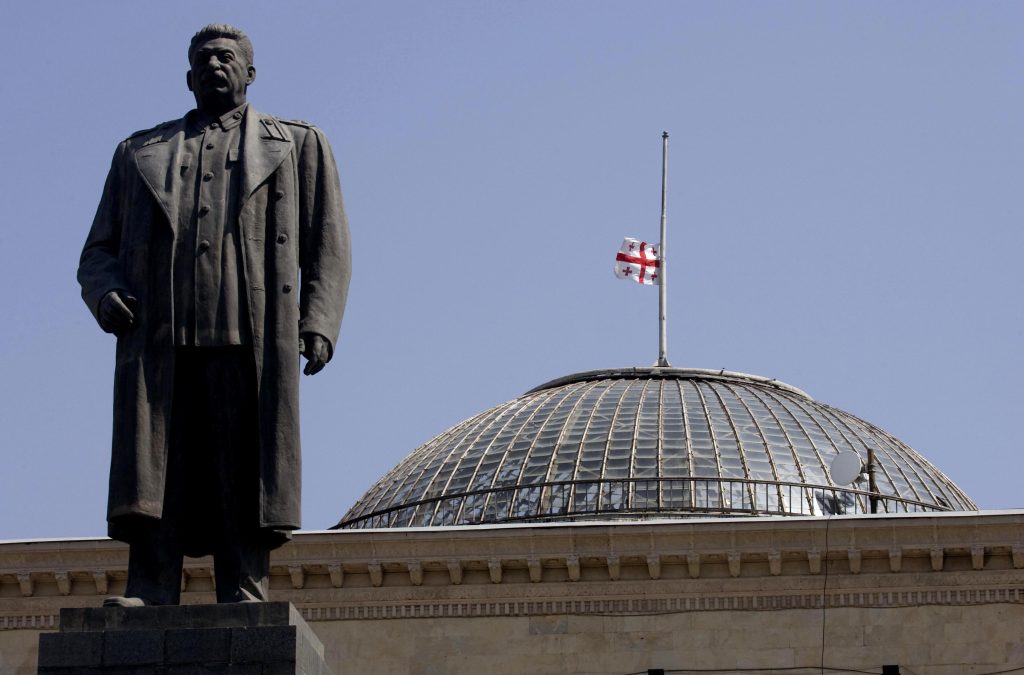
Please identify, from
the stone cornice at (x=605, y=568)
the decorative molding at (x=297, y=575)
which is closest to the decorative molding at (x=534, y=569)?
the stone cornice at (x=605, y=568)

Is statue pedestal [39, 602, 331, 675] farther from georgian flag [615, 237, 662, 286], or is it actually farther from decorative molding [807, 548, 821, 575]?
georgian flag [615, 237, 662, 286]

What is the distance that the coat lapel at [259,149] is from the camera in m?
10.8

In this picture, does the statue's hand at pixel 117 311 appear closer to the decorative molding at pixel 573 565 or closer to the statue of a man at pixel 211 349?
the statue of a man at pixel 211 349

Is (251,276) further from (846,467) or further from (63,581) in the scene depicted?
(846,467)

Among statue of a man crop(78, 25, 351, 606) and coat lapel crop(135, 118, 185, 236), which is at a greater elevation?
coat lapel crop(135, 118, 185, 236)

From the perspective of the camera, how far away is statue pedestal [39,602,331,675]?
10078 mm

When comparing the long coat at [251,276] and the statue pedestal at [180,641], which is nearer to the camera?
the statue pedestal at [180,641]

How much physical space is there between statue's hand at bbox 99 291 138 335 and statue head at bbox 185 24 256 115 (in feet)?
3.42

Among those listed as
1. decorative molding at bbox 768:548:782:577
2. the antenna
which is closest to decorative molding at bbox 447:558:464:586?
decorative molding at bbox 768:548:782:577

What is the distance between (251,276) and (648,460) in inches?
1229

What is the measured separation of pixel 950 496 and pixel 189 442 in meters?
35.3

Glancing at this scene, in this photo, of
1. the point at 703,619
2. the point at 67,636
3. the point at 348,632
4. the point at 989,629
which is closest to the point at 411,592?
the point at 348,632

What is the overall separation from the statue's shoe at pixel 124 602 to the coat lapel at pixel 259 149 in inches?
67.6

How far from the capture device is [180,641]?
10.1m
